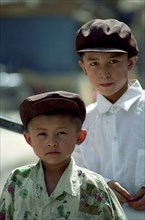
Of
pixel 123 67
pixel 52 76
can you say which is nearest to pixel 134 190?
pixel 123 67

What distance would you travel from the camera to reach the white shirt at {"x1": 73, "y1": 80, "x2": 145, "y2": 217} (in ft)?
11.1

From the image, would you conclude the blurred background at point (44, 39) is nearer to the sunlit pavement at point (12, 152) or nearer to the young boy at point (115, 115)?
the sunlit pavement at point (12, 152)

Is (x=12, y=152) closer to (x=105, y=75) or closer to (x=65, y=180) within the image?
(x=105, y=75)

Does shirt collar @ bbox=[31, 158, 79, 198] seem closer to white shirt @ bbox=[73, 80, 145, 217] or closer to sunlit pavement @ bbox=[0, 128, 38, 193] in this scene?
white shirt @ bbox=[73, 80, 145, 217]

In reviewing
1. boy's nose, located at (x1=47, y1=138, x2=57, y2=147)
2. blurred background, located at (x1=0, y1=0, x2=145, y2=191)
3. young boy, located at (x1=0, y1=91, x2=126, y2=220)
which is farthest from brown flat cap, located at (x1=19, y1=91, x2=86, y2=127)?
blurred background, located at (x1=0, y1=0, x2=145, y2=191)

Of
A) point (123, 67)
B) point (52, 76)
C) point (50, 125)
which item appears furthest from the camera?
point (52, 76)

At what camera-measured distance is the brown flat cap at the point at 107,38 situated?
3.32 metres

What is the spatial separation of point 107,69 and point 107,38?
0.15 metres

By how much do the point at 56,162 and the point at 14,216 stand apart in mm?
281

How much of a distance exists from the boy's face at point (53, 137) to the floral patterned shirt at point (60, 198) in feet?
0.31

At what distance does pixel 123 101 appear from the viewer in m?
3.43

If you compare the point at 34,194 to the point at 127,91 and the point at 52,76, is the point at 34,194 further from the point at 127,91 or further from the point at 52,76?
the point at 52,76

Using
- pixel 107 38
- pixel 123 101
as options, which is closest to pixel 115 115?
pixel 123 101

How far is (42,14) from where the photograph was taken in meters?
24.6
